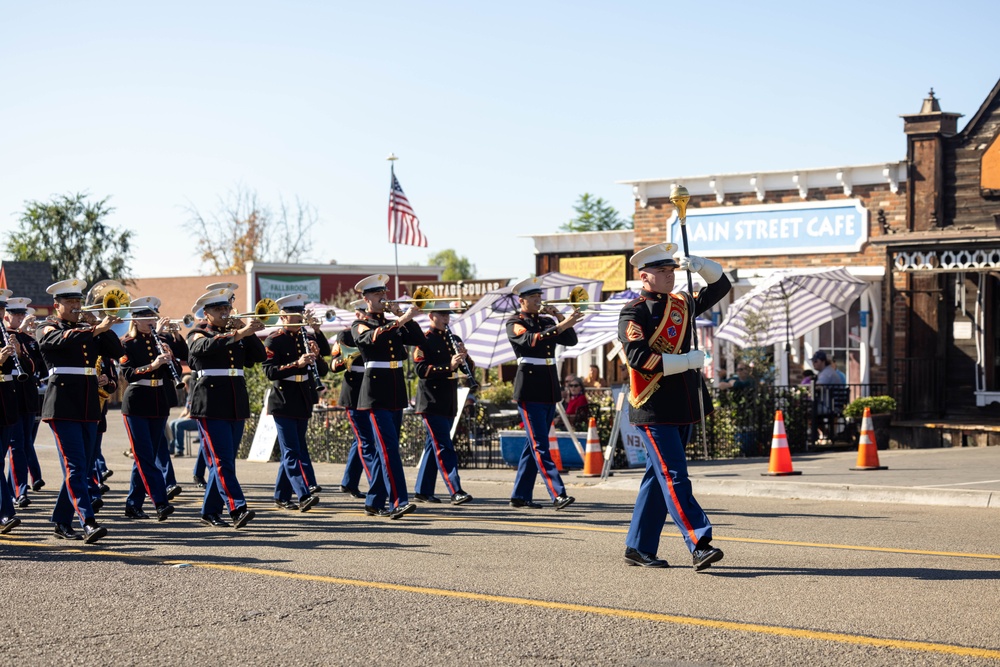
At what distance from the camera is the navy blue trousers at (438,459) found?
12781 mm

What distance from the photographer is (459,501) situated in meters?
12.8

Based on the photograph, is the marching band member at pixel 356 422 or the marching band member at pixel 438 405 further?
the marching band member at pixel 438 405

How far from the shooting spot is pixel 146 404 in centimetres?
1235

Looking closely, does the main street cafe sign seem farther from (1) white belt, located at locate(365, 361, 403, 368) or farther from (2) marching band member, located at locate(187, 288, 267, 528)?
(2) marching band member, located at locate(187, 288, 267, 528)

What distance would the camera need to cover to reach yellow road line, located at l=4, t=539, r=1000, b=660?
19.9 ft

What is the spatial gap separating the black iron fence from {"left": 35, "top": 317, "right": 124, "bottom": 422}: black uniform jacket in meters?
7.66

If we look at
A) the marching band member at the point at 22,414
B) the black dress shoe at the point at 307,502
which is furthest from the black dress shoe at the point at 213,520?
the marching band member at the point at 22,414

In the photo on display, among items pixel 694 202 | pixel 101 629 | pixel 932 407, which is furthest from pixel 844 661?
pixel 694 202

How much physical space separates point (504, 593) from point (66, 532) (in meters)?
4.58

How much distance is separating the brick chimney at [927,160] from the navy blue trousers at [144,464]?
572 inches

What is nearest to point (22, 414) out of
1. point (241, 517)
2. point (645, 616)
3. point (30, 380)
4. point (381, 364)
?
point (30, 380)

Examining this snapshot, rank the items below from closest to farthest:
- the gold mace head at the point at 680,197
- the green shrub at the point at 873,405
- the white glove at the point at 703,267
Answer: the white glove at the point at 703,267
the gold mace head at the point at 680,197
the green shrub at the point at 873,405

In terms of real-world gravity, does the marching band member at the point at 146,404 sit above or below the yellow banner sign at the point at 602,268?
below

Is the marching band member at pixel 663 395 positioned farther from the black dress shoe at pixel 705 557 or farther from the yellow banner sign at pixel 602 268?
the yellow banner sign at pixel 602 268
